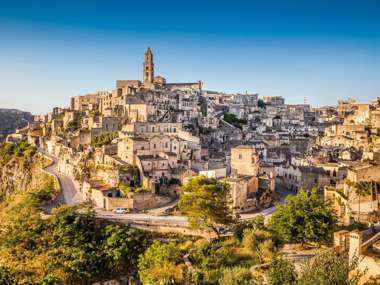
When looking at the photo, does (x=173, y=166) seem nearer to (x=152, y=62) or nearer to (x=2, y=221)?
(x=2, y=221)

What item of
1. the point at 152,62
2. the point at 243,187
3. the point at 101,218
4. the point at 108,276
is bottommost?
the point at 108,276

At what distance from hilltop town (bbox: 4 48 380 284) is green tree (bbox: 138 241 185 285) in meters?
5.35

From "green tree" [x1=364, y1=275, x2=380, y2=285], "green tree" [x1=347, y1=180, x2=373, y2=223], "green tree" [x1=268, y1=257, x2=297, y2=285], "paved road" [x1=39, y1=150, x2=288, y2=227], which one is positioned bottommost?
"paved road" [x1=39, y1=150, x2=288, y2=227]

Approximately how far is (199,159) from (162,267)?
21398 millimetres

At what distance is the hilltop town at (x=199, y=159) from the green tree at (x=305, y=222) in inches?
73.6

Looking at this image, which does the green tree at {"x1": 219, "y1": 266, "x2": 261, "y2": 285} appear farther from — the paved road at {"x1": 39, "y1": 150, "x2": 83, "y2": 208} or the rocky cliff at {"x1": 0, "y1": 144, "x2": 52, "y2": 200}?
the rocky cliff at {"x1": 0, "y1": 144, "x2": 52, "y2": 200}

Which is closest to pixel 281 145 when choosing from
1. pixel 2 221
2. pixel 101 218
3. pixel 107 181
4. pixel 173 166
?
pixel 173 166

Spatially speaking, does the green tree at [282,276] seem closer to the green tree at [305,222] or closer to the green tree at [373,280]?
the green tree at [373,280]

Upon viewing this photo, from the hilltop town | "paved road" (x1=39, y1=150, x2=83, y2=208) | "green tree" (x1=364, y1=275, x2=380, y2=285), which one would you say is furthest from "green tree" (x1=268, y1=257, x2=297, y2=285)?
"paved road" (x1=39, y1=150, x2=83, y2=208)

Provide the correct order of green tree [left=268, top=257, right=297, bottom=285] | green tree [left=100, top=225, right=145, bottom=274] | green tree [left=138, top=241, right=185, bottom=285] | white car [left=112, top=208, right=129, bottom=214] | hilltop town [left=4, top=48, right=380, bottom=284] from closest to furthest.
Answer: green tree [left=268, top=257, right=297, bottom=285]
green tree [left=138, top=241, right=185, bottom=285]
green tree [left=100, top=225, right=145, bottom=274]
hilltop town [left=4, top=48, right=380, bottom=284]
white car [left=112, top=208, right=129, bottom=214]

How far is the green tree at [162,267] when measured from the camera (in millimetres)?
21016

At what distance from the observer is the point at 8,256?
1088 inches

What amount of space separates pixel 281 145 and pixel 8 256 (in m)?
40.0

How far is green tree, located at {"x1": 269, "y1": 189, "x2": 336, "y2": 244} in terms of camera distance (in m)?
22.9
